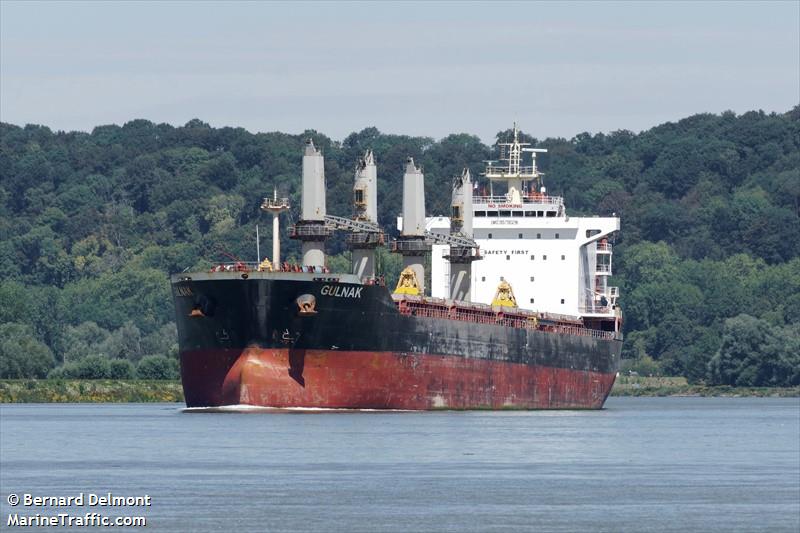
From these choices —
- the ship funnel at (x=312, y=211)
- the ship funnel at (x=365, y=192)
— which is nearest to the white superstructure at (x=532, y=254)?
the ship funnel at (x=365, y=192)

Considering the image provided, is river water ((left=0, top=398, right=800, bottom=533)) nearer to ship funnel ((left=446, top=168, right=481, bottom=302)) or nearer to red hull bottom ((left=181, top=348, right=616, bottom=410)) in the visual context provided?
red hull bottom ((left=181, top=348, right=616, bottom=410))

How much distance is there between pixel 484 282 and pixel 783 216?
99908mm

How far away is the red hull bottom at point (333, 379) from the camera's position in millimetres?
69750

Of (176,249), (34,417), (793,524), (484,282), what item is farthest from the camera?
(176,249)

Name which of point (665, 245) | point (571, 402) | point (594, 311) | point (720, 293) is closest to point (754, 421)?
point (571, 402)

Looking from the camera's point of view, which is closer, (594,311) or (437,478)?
(437,478)

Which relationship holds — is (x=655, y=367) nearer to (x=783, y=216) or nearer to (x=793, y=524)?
(x=783, y=216)

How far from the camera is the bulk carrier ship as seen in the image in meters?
69.6

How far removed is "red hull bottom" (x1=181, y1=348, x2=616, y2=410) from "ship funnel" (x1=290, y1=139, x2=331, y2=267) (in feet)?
18.1

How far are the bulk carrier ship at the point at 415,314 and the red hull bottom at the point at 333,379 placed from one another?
0.05 meters

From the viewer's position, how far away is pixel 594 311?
95.1 meters

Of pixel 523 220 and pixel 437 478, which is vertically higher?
pixel 523 220
